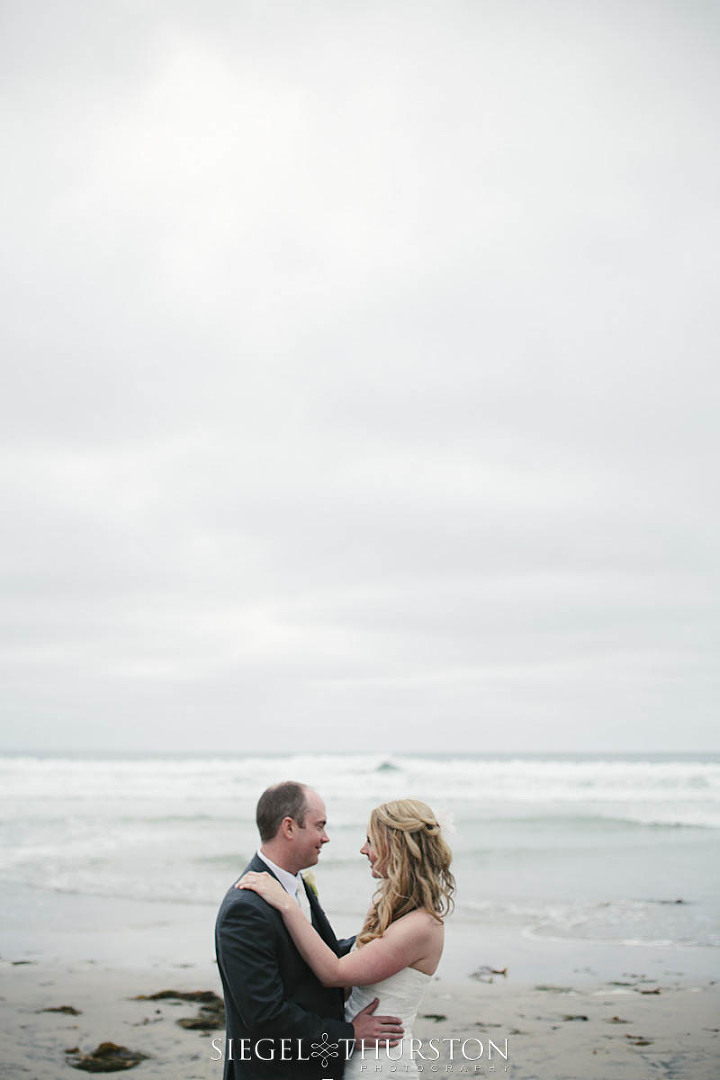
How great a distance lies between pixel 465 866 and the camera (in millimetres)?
15148

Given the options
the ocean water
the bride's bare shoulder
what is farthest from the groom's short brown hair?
the ocean water

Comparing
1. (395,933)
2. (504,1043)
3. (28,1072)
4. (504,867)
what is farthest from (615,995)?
(504,867)

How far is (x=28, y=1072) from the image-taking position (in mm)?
5688

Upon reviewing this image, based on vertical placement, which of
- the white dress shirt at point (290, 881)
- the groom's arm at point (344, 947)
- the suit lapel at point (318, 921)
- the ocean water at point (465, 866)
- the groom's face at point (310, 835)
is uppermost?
the groom's face at point (310, 835)

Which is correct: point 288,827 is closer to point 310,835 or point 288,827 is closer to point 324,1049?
point 310,835

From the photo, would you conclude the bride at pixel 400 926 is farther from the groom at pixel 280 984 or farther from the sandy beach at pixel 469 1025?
the sandy beach at pixel 469 1025

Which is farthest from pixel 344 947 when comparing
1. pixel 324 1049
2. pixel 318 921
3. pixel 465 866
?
pixel 465 866

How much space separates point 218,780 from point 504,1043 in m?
→ 31.0

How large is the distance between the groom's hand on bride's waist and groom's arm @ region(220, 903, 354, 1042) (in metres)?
0.29

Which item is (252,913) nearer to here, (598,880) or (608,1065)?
(608,1065)

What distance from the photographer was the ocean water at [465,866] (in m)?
10.1

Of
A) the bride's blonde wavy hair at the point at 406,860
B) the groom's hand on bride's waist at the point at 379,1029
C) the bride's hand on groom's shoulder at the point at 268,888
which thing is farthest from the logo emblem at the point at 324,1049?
the bride's hand on groom's shoulder at the point at 268,888

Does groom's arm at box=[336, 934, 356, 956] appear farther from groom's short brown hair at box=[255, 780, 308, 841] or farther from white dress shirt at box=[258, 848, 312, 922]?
groom's short brown hair at box=[255, 780, 308, 841]

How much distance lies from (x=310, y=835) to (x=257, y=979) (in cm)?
51
